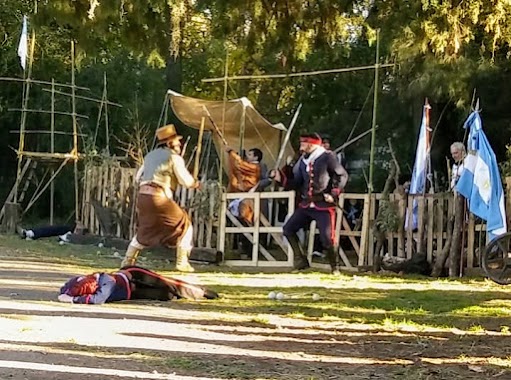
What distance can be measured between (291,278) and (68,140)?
13.0m

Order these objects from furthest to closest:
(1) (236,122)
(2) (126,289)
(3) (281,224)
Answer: (1) (236,122)
(3) (281,224)
(2) (126,289)

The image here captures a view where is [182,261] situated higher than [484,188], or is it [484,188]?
[484,188]

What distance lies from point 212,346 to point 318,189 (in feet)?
18.6

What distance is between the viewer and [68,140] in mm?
22922

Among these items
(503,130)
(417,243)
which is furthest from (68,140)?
(417,243)

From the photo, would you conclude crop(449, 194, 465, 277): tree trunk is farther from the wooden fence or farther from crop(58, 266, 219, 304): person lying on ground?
crop(58, 266, 219, 304): person lying on ground

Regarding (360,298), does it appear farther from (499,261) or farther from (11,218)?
(11,218)

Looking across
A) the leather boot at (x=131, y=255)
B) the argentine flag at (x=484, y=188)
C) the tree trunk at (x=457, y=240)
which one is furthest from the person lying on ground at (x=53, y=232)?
the argentine flag at (x=484, y=188)

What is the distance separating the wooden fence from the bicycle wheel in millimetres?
1342

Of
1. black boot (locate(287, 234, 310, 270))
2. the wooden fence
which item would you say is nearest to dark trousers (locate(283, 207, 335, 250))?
black boot (locate(287, 234, 310, 270))

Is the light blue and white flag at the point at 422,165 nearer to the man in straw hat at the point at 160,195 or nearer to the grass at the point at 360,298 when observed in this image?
the grass at the point at 360,298

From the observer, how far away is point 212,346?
622 centimetres

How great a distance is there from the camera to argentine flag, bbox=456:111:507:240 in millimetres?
11180

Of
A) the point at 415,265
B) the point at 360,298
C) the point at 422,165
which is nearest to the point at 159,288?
the point at 360,298
